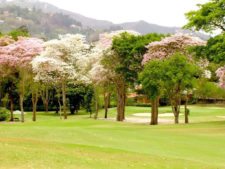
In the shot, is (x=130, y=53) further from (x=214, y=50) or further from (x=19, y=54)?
(x=19, y=54)

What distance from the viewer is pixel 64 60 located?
58.8 m

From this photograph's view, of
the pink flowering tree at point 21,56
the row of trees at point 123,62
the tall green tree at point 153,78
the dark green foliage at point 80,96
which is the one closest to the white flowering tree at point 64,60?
the row of trees at point 123,62

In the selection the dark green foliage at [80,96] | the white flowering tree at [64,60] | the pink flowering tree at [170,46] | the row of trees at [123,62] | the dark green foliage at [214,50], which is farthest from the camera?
the dark green foliage at [80,96]

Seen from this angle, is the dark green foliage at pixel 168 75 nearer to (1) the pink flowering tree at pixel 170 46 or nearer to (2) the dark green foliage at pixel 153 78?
(2) the dark green foliage at pixel 153 78

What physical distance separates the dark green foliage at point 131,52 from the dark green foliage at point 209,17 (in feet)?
32.3

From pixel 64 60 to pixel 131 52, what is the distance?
1076 cm

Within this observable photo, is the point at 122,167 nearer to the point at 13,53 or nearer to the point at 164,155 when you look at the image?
the point at 164,155

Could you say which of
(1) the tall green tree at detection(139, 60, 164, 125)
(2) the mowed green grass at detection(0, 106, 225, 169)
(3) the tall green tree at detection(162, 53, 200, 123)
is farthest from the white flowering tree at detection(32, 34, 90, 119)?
(2) the mowed green grass at detection(0, 106, 225, 169)

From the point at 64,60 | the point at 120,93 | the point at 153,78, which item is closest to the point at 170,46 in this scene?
the point at 153,78

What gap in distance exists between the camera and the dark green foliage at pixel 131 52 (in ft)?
174

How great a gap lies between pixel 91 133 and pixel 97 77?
88.5 ft

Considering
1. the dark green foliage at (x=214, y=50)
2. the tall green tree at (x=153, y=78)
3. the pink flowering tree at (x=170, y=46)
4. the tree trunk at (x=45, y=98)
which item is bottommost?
the tree trunk at (x=45, y=98)

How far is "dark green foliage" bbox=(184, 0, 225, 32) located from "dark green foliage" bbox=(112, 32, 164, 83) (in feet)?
32.3

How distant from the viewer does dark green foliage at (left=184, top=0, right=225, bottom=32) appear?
4125 cm
